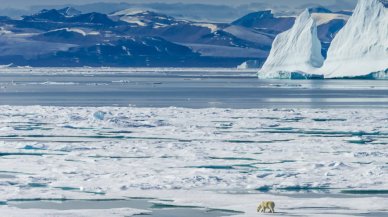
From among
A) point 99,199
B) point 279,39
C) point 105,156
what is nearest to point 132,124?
point 105,156

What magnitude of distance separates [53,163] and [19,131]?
8.19 m

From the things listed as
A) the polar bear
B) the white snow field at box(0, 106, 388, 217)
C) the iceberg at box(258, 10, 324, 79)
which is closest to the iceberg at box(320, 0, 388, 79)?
the iceberg at box(258, 10, 324, 79)

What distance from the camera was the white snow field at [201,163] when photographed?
563 inches

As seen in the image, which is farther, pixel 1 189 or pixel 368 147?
pixel 368 147

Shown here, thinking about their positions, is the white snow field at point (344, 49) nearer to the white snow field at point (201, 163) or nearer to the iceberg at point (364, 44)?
the iceberg at point (364, 44)

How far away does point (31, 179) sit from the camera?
16.2 m

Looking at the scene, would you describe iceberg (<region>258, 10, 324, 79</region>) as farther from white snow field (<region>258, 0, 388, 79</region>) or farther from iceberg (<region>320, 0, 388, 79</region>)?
iceberg (<region>320, 0, 388, 79</region>)

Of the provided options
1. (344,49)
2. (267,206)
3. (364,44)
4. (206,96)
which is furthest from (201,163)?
(344,49)

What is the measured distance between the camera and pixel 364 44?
65812mm

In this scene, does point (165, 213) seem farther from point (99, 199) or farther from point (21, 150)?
point (21, 150)

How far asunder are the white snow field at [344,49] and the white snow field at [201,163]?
115ft

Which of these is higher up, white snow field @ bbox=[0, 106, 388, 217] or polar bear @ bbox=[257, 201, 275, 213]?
white snow field @ bbox=[0, 106, 388, 217]

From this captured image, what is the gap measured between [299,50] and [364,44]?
781 cm

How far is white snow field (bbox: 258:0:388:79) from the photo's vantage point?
65.5 metres
